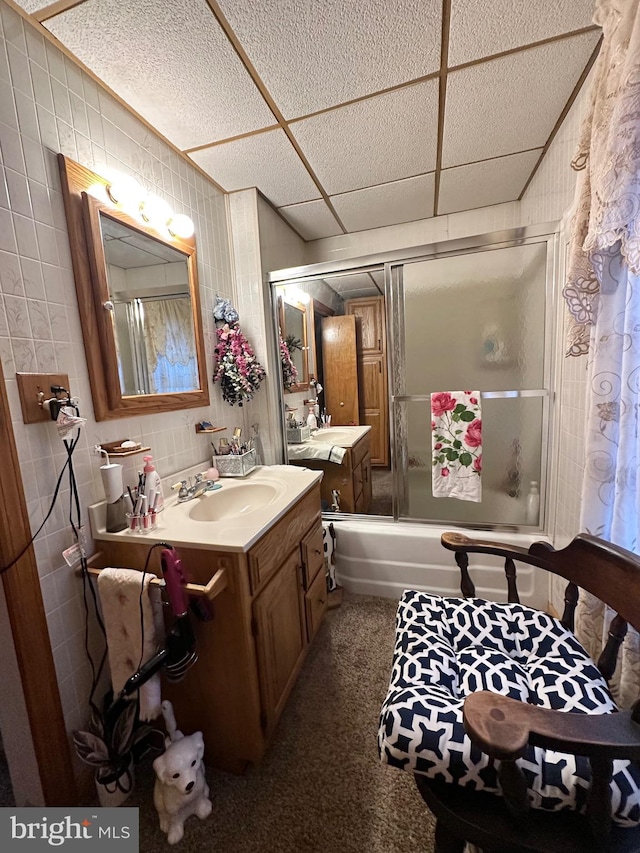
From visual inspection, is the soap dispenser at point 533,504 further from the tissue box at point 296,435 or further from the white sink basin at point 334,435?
the tissue box at point 296,435

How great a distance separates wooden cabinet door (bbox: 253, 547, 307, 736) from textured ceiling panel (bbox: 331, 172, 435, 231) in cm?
204

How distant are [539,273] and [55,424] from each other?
2.11m

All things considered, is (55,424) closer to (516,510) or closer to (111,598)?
(111,598)

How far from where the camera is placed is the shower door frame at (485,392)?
160 cm

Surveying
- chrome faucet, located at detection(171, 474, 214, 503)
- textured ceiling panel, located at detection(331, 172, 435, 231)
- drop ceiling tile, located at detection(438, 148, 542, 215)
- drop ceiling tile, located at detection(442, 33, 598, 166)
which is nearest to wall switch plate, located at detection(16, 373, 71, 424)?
chrome faucet, located at detection(171, 474, 214, 503)

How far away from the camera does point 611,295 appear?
2.93 ft

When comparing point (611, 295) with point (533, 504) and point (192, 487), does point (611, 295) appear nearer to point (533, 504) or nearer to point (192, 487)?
point (533, 504)

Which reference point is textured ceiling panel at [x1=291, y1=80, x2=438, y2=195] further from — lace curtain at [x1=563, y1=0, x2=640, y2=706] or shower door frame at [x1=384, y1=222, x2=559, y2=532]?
lace curtain at [x1=563, y1=0, x2=640, y2=706]

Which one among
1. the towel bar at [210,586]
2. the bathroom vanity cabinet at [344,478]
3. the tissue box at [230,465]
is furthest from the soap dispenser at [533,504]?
the towel bar at [210,586]

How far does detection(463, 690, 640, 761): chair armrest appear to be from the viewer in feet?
1.71

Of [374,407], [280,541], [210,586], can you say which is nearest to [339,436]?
[374,407]

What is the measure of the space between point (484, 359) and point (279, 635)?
→ 161 cm

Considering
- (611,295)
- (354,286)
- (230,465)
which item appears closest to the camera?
(611,295)

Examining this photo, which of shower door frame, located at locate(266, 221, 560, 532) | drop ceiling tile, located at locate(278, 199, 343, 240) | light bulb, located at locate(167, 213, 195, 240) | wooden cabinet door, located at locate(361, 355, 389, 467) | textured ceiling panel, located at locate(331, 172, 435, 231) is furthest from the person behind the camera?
wooden cabinet door, located at locate(361, 355, 389, 467)
